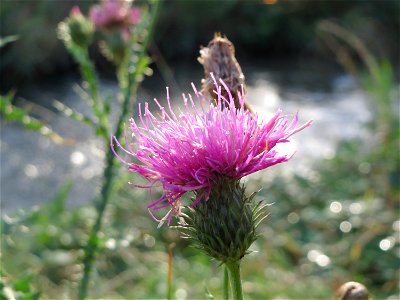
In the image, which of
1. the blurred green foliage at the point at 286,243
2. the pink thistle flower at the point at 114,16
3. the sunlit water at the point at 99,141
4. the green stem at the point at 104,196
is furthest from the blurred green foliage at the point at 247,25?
the green stem at the point at 104,196

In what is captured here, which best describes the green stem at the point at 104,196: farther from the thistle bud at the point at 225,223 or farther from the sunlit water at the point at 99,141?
the sunlit water at the point at 99,141

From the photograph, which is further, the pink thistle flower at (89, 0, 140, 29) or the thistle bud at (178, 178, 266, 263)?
the pink thistle flower at (89, 0, 140, 29)

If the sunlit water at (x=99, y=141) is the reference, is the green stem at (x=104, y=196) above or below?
below

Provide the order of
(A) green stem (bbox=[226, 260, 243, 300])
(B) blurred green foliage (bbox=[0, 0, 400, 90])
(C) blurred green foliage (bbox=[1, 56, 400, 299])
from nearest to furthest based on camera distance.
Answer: (A) green stem (bbox=[226, 260, 243, 300]), (C) blurred green foliage (bbox=[1, 56, 400, 299]), (B) blurred green foliage (bbox=[0, 0, 400, 90])

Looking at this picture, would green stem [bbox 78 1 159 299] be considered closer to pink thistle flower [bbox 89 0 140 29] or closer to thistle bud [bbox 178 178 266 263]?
thistle bud [bbox 178 178 266 263]

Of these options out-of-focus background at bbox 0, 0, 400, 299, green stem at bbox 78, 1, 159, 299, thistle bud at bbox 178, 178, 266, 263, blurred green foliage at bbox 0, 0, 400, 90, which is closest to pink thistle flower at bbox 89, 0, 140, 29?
out-of-focus background at bbox 0, 0, 400, 299

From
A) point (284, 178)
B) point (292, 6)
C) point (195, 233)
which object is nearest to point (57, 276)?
point (284, 178)

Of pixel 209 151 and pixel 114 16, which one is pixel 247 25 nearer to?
pixel 114 16

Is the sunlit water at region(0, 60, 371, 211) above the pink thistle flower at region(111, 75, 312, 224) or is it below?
above
